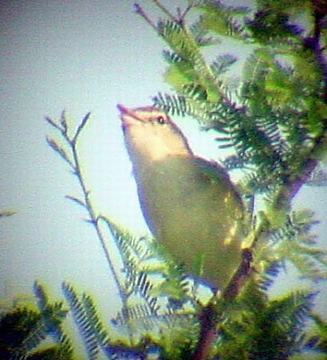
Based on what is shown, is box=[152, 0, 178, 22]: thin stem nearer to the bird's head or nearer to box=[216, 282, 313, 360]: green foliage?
box=[216, 282, 313, 360]: green foliage

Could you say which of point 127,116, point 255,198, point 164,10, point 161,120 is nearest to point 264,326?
point 255,198

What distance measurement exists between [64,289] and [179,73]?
0.49 meters

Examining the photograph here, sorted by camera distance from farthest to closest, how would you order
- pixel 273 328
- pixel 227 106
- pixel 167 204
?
pixel 167 204, pixel 227 106, pixel 273 328

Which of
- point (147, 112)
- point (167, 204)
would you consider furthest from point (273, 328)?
point (147, 112)

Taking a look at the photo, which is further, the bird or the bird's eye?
the bird's eye

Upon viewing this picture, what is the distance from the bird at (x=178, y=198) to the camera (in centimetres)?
230

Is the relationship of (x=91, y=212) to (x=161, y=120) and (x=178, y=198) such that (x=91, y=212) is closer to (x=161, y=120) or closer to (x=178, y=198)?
(x=178, y=198)

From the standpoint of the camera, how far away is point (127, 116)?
115 inches

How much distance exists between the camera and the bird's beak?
292 centimetres

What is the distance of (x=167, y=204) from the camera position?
2.65m

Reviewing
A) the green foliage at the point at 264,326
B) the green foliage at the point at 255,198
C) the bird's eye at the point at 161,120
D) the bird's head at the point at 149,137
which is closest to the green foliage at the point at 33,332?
the green foliage at the point at 255,198

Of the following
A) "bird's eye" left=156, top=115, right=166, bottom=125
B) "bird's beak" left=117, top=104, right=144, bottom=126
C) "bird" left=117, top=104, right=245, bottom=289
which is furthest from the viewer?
"bird's eye" left=156, top=115, right=166, bottom=125

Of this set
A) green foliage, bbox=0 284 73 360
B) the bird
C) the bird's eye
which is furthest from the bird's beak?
green foliage, bbox=0 284 73 360

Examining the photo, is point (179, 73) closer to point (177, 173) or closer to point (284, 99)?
point (284, 99)
